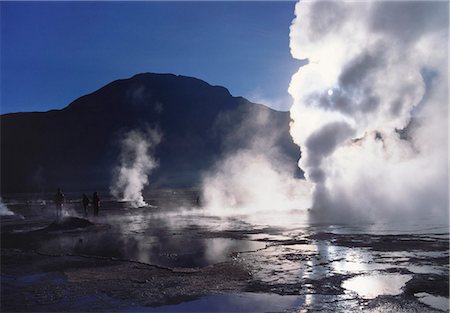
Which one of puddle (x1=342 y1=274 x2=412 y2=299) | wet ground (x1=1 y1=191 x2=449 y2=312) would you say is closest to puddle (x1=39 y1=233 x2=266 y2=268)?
wet ground (x1=1 y1=191 x2=449 y2=312)

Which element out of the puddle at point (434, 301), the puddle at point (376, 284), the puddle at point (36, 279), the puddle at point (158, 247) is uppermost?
the puddle at point (158, 247)

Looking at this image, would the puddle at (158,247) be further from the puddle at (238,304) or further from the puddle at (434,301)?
the puddle at (434,301)

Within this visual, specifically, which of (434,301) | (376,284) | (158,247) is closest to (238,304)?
(376,284)

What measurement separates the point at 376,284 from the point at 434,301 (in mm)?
1709

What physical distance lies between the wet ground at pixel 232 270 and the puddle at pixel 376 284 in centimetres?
3

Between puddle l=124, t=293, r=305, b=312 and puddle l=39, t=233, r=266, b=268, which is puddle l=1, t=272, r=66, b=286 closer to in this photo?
puddle l=39, t=233, r=266, b=268

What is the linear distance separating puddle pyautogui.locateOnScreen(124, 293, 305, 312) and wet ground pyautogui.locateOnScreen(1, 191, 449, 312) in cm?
2

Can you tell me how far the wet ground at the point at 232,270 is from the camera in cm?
1034

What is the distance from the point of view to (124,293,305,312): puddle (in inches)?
389

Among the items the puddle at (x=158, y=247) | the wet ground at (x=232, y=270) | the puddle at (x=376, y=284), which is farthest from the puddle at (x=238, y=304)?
the puddle at (x=158, y=247)

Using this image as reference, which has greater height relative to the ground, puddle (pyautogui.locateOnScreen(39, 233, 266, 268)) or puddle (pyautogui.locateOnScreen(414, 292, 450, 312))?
puddle (pyautogui.locateOnScreen(39, 233, 266, 268))

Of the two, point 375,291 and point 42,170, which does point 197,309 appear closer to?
point 375,291

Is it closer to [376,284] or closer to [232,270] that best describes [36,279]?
[232,270]

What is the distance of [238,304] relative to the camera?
10.3 m
